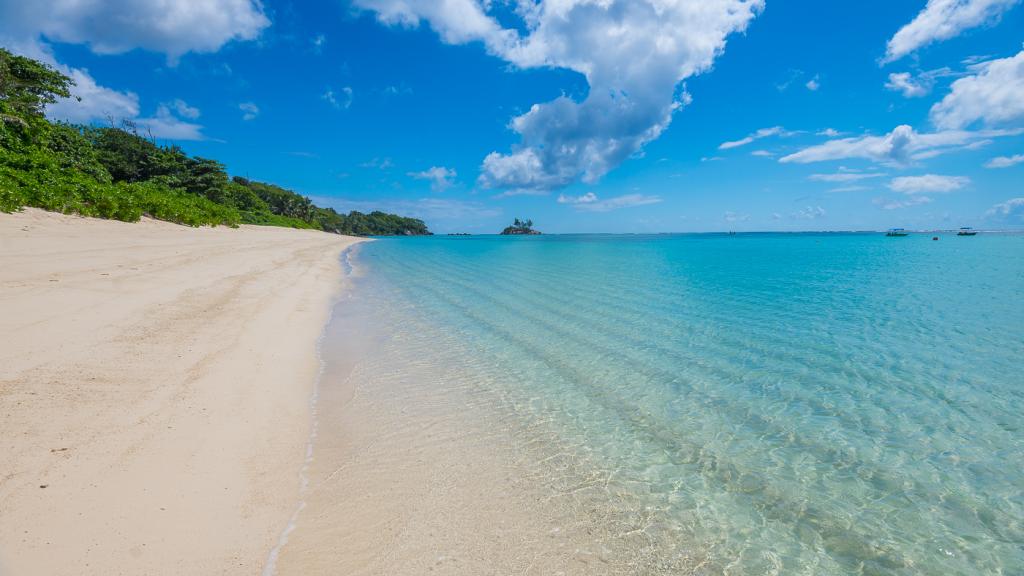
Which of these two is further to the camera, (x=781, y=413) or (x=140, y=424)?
(x=781, y=413)

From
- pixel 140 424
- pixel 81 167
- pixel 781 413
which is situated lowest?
pixel 781 413

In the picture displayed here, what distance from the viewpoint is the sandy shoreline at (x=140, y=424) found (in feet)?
10.5

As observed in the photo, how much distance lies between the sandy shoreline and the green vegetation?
1268 centimetres

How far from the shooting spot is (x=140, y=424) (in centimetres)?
478

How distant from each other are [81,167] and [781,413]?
136 ft

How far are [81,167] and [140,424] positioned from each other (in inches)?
1422

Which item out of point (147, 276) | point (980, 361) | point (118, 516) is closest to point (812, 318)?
point (980, 361)

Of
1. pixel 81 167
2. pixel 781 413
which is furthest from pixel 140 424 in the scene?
pixel 81 167

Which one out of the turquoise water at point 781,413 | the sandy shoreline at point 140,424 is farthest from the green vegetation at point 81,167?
the turquoise water at point 781,413

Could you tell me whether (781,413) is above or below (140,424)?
below

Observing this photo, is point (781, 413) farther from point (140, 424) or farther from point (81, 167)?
point (81, 167)

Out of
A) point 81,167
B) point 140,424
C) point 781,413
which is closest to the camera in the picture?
point 140,424

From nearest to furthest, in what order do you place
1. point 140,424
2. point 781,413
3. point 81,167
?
point 140,424 < point 781,413 < point 81,167

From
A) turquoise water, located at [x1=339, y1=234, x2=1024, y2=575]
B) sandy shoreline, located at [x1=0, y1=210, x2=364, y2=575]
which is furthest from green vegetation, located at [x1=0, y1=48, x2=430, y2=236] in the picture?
turquoise water, located at [x1=339, y1=234, x2=1024, y2=575]
